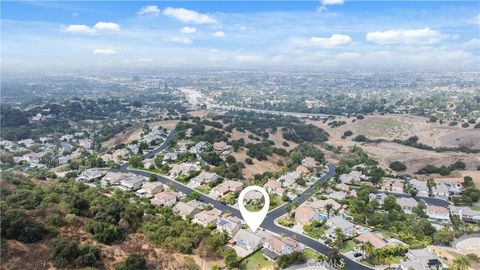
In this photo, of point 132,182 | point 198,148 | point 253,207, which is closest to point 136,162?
point 132,182

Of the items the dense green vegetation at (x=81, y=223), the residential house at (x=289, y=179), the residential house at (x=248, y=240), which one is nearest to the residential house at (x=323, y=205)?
the residential house at (x=289, y=179)

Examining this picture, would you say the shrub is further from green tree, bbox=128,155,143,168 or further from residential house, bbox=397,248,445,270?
green tree, bbox=128,155,143,168

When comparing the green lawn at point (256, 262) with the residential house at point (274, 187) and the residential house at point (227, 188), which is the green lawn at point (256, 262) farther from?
the residential house at point (274, 187)

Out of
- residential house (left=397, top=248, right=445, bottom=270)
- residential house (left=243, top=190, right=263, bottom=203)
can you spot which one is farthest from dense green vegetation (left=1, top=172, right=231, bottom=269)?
A: residential house (left=397, top=248, right=445, bottom=270)

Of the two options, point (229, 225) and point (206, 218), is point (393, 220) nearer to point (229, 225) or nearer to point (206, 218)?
point (229, 225)

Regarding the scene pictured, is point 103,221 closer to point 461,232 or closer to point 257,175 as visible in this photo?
point 257,175

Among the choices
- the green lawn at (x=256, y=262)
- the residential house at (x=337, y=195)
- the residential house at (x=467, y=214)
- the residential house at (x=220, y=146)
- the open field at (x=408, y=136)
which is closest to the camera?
the green lawn at (x=256, y=262)

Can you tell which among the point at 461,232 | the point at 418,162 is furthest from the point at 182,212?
the point at 418,162
